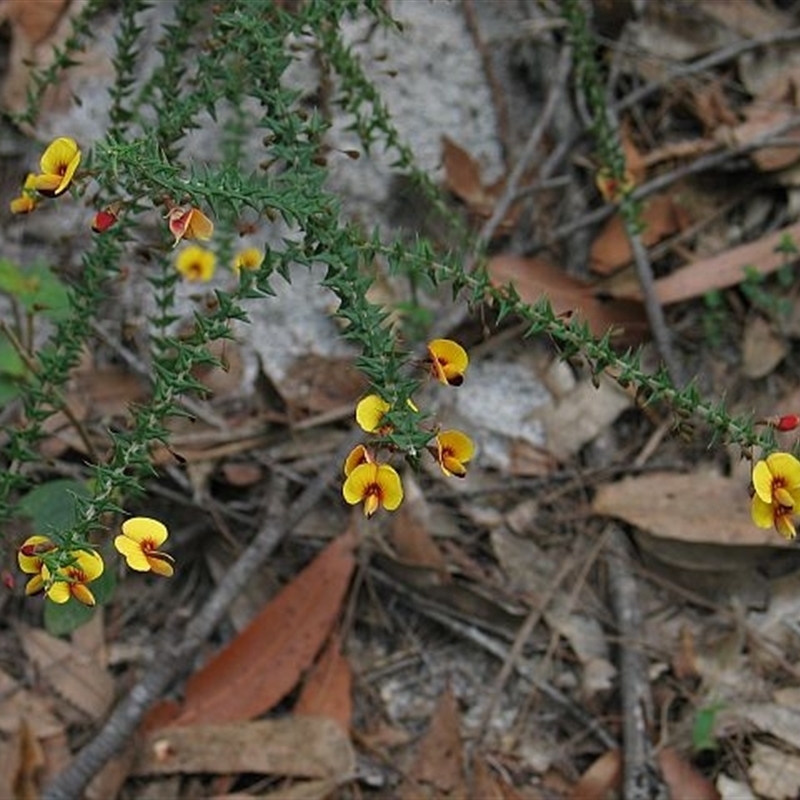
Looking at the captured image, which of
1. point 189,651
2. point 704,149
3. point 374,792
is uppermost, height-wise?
point 704,149

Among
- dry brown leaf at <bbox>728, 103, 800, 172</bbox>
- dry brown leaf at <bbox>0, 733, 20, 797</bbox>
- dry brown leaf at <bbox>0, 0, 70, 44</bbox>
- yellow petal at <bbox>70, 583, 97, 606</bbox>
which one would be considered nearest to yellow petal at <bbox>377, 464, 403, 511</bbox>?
yellow petal at <bbox>70, 583, 97, 606</bbox>

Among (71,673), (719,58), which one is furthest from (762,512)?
(719,58)

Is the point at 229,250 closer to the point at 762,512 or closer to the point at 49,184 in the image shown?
the point at 49,184

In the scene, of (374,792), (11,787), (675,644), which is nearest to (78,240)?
(11,787)

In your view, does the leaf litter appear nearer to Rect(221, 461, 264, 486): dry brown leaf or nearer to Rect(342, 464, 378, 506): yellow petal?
Rect(221, 461, 264, 486): dry brown leaf

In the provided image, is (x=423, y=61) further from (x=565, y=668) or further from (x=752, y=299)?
(x=565, y=668)

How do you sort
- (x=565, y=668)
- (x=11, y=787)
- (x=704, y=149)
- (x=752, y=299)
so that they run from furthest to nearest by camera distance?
1. (x=704, y=149)
2. (x=752, y=299)
3. (x=565, y=668)
4. (x=11, y=787)

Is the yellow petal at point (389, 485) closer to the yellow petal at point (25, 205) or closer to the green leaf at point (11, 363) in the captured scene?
the yellow petal at point (25, 205)
